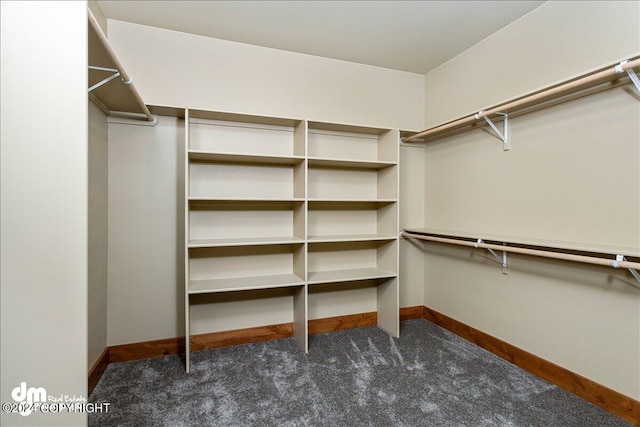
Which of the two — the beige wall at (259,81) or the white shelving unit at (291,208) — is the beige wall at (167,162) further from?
the white shelving unit at (291,208)

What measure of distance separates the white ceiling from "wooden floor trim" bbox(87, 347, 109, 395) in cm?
240

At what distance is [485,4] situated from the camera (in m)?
2.05

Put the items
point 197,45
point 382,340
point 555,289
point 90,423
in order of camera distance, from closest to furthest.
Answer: point 90,423
point 555,289
point 197,45
point 382,340

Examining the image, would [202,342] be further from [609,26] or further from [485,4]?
[609,26]

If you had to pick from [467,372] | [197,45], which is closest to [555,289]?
[467,372]

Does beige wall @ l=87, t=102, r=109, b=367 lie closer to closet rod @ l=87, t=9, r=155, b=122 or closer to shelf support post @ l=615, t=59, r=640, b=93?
closet rod @ l=87, t=9, r=155, b=122

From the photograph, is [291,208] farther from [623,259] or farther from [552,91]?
[623,259]

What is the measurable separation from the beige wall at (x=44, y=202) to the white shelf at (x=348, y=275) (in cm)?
159

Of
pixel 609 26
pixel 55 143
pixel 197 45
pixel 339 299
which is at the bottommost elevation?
pixel 339 299

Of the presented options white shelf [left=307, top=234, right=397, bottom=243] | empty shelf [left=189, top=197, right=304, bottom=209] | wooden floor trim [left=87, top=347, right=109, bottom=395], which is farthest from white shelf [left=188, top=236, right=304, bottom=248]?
wooden floor trim [left=87, top=347, right=109, bottom=395]

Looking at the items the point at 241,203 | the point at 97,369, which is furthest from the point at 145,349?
the point at 241,203

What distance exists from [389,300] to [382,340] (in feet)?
1.14

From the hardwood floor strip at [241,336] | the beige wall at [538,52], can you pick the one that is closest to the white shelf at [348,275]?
the hardwood floor strip at [241,336]

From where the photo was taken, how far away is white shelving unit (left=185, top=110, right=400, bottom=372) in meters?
2.37
